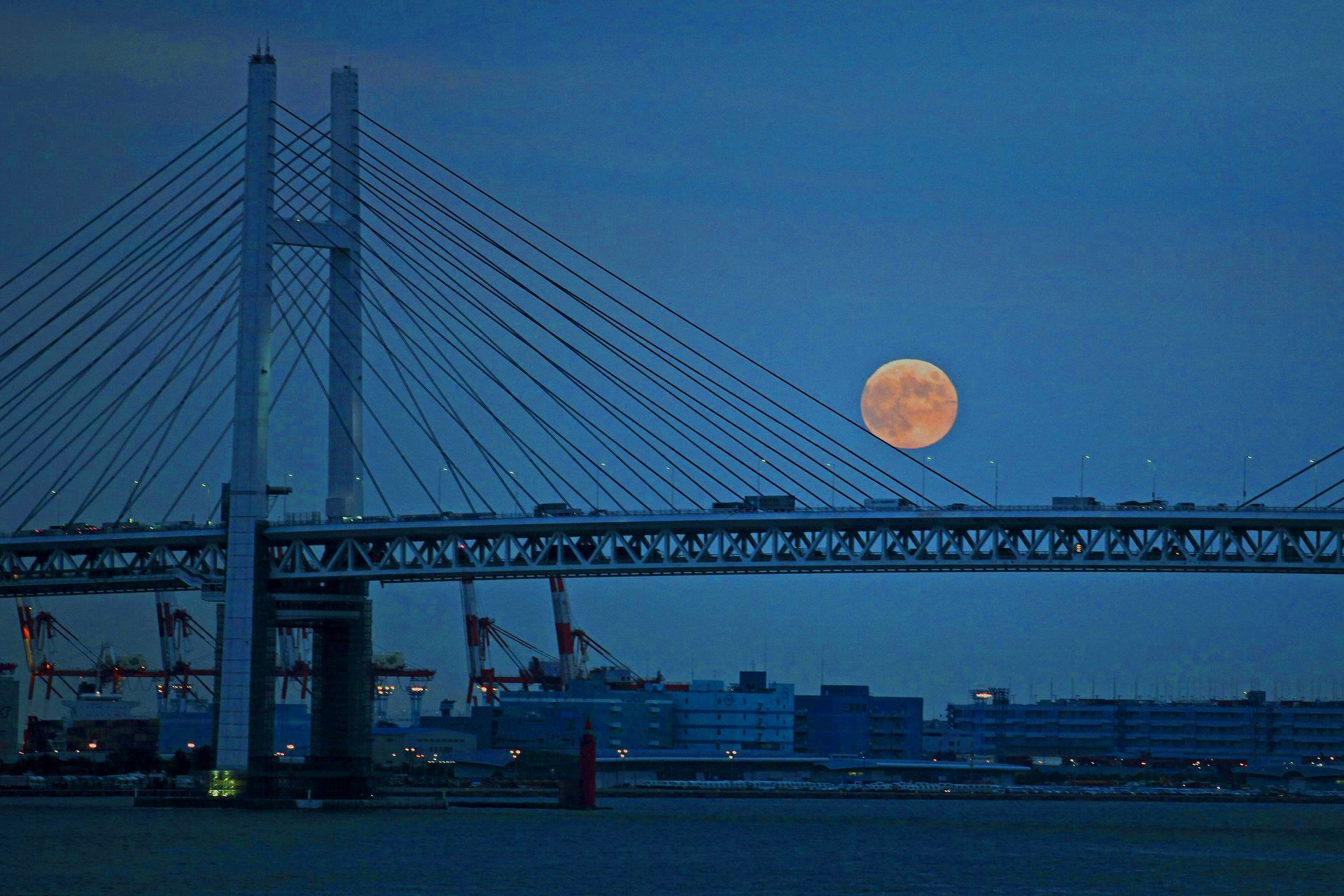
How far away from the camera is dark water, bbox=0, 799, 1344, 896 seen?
48656 millimetres

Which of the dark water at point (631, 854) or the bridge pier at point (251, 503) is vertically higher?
the bridge pier at point (251, 503)

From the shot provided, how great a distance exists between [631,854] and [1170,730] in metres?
117

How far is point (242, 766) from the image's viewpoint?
6888 centimetres

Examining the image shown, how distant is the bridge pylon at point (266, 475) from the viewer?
67.8m

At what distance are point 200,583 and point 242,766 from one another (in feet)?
22.3

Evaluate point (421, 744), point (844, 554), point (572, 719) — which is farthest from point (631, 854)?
point (421, 744)

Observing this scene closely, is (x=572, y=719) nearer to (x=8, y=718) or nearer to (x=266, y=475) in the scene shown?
(x=8, y=718)

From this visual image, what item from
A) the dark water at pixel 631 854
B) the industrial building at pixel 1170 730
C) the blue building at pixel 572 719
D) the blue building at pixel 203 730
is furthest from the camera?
the industrial building at pixel 1170 730

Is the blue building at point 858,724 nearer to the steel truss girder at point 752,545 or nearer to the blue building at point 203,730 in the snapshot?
the blue building at point 203,730

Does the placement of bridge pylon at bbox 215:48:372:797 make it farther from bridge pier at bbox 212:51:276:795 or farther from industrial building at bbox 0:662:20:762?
industrial building at bbox 0:662:20:762

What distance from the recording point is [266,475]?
2726 inches

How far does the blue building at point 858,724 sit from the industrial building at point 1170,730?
61.1 ft

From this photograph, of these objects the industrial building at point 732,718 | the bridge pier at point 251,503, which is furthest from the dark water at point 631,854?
the industrial building at point 732,718

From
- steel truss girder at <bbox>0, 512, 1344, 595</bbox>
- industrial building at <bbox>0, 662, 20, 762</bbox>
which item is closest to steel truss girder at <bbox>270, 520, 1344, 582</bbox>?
steel truss girder at <bbox>0, 512, 1344, 595</bbox>
